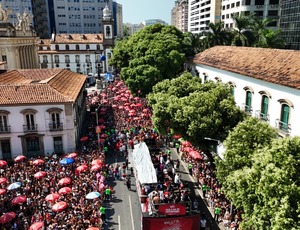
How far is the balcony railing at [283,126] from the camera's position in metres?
23.1

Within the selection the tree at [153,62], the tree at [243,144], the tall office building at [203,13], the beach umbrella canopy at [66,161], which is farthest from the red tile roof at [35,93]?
the tall office building at [203,13]

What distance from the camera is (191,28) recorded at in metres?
137

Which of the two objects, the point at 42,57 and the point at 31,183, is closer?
the point at 31,183

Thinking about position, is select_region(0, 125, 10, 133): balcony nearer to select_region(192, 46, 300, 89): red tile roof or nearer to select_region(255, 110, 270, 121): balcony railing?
select_region(192, 46, 300, 89): red tile roof

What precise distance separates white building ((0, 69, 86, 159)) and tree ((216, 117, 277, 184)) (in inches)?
761

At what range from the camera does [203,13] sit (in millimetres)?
112750

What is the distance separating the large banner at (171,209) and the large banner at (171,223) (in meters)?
0.29

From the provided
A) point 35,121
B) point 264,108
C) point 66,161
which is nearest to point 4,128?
point 35,121

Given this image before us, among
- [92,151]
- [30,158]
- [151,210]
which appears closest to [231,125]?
[151,210]

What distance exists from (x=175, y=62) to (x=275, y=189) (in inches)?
1262

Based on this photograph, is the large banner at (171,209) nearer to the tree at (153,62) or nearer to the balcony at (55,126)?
the balcony at (55,126)

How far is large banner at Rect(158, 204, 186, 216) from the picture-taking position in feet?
60.9

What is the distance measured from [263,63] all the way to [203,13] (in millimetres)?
90543

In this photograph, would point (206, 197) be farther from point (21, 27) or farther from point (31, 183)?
point (21, 27)
